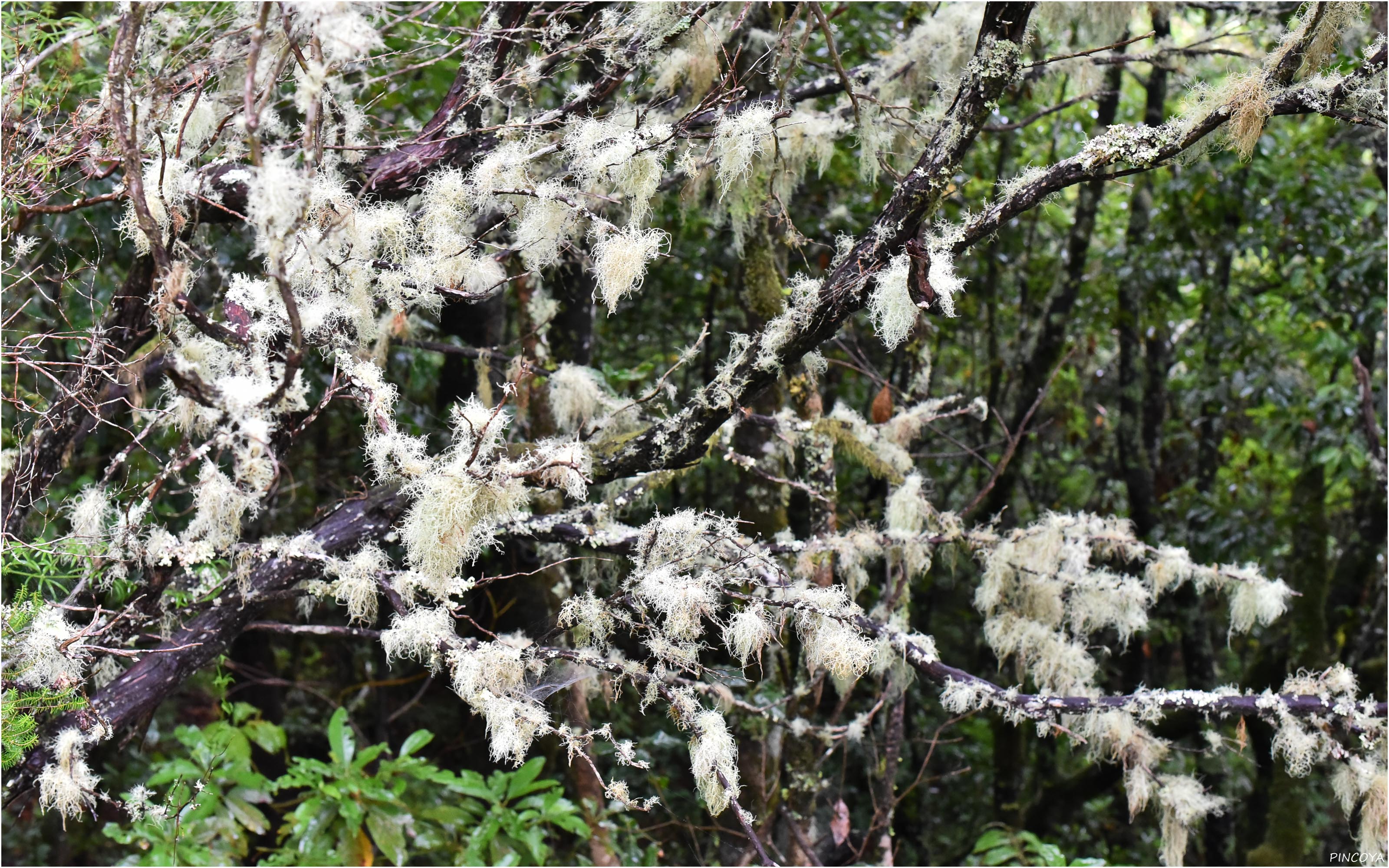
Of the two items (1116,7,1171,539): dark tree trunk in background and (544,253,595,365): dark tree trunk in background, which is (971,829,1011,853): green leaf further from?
(1116,7,1171,539): dark tree trunk in background

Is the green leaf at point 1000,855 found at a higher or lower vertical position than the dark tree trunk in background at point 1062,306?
lower

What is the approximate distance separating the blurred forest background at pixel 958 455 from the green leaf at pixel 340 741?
12 mm

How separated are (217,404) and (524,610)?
1852 millimetres

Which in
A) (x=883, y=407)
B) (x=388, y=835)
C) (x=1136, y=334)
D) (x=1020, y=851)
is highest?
(x=883, y=407)

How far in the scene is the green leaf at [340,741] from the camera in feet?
8.93

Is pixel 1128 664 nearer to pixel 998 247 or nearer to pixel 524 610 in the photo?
pixel 998 247

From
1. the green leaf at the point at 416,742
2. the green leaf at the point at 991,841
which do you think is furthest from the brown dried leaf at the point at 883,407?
the green leaf at the point at 416,742

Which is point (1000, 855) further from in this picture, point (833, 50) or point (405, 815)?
point (833, 50)

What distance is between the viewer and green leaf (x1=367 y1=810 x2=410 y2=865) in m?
2.53

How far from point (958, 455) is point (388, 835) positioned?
191 centimetres

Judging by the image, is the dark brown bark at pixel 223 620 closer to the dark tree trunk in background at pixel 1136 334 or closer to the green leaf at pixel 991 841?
the green leaf at pixel 991 841

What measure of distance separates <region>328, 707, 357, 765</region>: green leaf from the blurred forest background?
12 millimetres

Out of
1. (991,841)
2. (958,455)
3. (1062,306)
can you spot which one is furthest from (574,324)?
(1062,306)

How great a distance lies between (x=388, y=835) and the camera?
2576 mm
